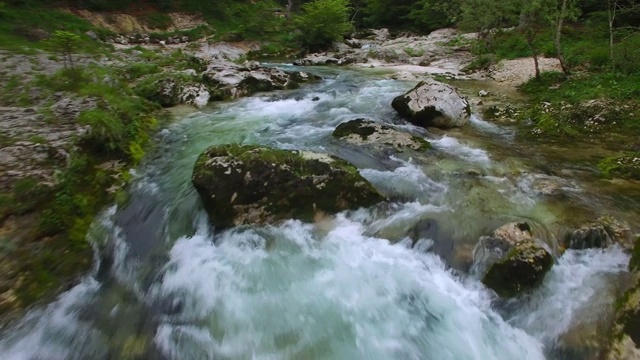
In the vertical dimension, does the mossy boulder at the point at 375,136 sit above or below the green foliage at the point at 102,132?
below

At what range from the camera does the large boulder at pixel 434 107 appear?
9.48 m

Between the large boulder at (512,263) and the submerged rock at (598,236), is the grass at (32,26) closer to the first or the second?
the large boulder at (512,263)

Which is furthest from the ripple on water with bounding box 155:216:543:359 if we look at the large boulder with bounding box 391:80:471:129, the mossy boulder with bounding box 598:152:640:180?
the large boulder with bounding box 391:80:471:129

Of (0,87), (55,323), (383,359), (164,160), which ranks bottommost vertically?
(383,359)

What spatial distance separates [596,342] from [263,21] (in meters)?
29.6

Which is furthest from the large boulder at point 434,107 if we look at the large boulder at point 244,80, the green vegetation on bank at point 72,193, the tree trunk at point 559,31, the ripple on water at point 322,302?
the green vegetation on bank at point 72,193

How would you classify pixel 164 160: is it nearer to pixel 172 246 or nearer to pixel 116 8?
pixel 172 246

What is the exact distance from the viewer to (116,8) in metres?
27.0

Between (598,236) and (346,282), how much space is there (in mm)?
3359

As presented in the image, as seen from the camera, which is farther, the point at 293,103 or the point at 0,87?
the point at 293,103

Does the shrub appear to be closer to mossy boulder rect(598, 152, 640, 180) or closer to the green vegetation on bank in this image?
the green vegetation on bank

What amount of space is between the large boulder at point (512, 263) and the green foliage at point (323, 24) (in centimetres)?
2373

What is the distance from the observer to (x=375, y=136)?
8.52 metres

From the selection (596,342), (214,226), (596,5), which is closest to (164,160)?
(214,226)
